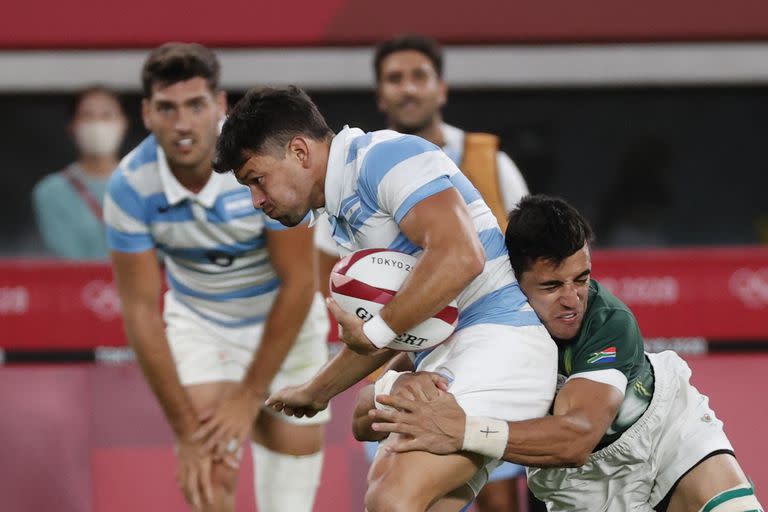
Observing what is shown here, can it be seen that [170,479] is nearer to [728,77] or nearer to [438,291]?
[438,291]

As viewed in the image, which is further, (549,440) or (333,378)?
(333,378)

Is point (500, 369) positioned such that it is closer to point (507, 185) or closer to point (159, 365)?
point (159, 365)

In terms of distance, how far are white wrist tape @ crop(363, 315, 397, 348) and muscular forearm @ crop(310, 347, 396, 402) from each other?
0.35m

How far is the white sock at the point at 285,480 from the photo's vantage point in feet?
14.2

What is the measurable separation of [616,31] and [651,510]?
392 cm

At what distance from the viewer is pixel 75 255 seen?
19.7 ft

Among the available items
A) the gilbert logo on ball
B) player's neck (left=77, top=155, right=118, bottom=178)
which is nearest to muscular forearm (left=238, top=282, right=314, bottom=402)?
the gilbert logo on ball

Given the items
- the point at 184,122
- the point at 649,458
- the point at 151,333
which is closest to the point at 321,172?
the point at 184,122

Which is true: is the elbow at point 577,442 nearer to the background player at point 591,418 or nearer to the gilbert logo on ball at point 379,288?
the background player at point 591,418

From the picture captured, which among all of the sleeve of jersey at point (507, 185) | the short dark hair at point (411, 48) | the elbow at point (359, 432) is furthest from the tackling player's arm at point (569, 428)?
the short dark hair at point (411, 48)

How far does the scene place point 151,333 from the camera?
4219mm

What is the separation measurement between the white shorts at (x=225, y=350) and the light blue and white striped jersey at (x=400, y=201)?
1.29 m

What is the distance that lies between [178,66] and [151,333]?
87cm

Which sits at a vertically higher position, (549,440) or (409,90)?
(409,90)
